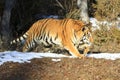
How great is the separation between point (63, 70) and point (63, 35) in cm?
203

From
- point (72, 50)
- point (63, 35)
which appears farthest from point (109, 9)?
point (72, 50)

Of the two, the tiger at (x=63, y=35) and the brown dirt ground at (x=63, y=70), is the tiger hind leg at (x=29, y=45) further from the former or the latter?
the brown dirt ground at (x=63, y=70)

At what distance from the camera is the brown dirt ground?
330 inches

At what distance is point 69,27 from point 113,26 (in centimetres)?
668

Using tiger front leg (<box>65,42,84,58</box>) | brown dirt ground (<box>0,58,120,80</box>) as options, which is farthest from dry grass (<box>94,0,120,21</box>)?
brown dirt ground (<box>0,58,120,80</box>)

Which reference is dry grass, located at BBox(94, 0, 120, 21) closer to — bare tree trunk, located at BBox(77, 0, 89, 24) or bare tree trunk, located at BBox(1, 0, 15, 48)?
bare tree trunk, located at BBox(77, 0, 89, 24)

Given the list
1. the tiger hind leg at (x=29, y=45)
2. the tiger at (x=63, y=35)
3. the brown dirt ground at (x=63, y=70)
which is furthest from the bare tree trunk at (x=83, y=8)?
the brown dirt ground at (x=63, y=70)

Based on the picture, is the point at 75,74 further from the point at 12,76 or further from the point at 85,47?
the point at 85,47

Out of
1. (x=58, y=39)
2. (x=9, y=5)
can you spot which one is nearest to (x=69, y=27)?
(x=58, y=39)

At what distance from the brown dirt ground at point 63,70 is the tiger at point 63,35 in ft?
2.55

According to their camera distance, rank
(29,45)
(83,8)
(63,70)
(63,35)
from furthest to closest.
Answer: (83,8) → (29,45) → (63,35) → (63,70)

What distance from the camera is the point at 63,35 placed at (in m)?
10.8

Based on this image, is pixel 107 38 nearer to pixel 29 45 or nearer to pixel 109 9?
pixel 109 9

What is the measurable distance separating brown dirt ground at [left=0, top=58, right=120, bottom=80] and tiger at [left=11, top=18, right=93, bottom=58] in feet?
2.55
